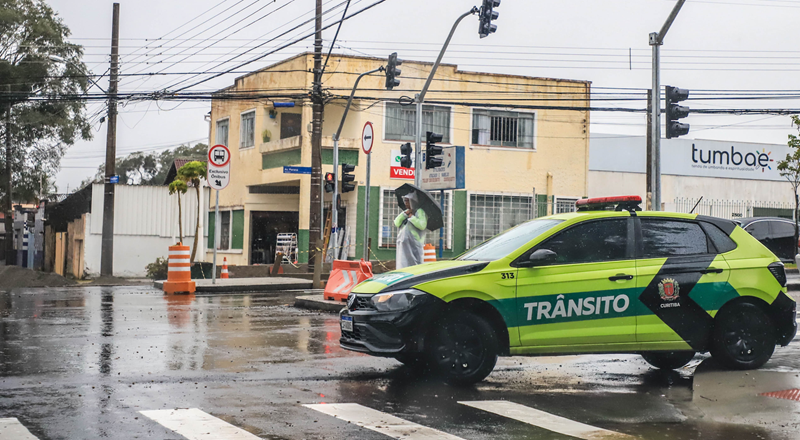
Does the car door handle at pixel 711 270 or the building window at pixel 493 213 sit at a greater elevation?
the building window at pixel 493 213

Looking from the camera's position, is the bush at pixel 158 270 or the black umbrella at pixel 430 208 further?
the bush at pixel 158 270

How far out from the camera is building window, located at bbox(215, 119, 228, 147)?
37812 mm

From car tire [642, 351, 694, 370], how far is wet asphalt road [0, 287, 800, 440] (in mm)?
146

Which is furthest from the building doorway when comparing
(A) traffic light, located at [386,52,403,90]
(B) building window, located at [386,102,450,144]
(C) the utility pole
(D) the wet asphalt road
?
(D) the wet asphalt road

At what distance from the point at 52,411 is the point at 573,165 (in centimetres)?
3050

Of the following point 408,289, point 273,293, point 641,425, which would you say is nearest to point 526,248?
point 408,289

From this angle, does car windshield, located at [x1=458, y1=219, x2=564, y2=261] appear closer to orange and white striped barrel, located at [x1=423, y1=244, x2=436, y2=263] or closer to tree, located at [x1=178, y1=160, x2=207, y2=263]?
orange and white striped barrel, located at [x1=423, y1=244, x2=436, y2=263]

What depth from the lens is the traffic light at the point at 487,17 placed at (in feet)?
61.6

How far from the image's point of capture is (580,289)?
8.12 metres

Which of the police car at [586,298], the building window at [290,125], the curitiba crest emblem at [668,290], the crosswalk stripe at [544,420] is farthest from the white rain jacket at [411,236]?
the building window at [290,125]

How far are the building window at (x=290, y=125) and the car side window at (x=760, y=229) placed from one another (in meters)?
17.3

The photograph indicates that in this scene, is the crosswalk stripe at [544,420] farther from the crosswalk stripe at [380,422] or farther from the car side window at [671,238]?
the car side window at [671,238]

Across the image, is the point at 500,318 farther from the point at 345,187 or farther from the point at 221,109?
the point at 221,109

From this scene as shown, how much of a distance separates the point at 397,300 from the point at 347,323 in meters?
0.73
